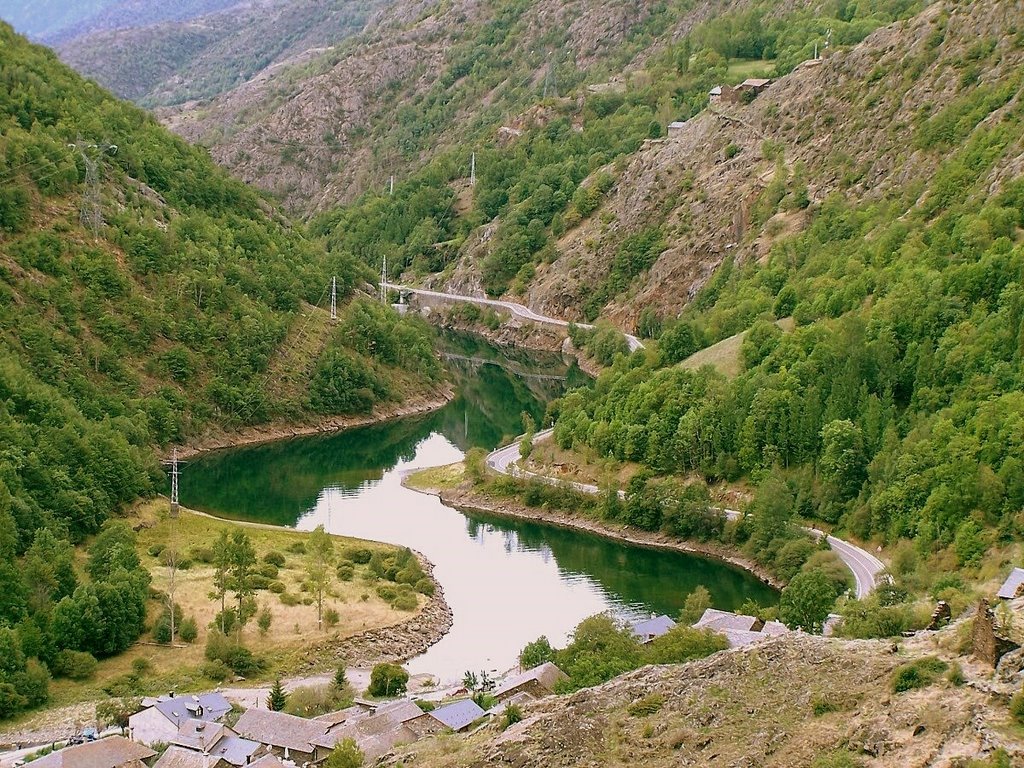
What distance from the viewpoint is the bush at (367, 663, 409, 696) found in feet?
190

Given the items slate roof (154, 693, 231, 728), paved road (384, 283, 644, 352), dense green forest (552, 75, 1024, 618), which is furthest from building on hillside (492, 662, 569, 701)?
paved road (384, 283, 644, 352)

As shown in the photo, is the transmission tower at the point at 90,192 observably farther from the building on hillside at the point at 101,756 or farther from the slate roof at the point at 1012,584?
the slate roof at the point at 1012,584

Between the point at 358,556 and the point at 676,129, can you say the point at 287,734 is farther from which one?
the point at 676,129

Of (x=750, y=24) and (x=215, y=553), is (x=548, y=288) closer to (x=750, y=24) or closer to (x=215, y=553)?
(x=750, y=24)

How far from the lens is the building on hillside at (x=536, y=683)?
171 feet

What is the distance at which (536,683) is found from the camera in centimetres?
5278

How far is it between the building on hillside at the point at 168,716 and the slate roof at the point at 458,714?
8.01 m

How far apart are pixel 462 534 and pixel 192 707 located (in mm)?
35222

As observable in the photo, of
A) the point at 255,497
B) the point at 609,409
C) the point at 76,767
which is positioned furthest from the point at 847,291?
the point at 76,767

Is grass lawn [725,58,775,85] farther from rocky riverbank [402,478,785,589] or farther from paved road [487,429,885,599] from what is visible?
rocky riverbank [402,478,785,589]

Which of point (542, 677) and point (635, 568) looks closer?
point (542, 677)

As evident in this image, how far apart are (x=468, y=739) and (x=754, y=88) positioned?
424ft

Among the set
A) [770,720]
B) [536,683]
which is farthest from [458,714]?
[770,720]

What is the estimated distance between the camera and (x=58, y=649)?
61000mm
